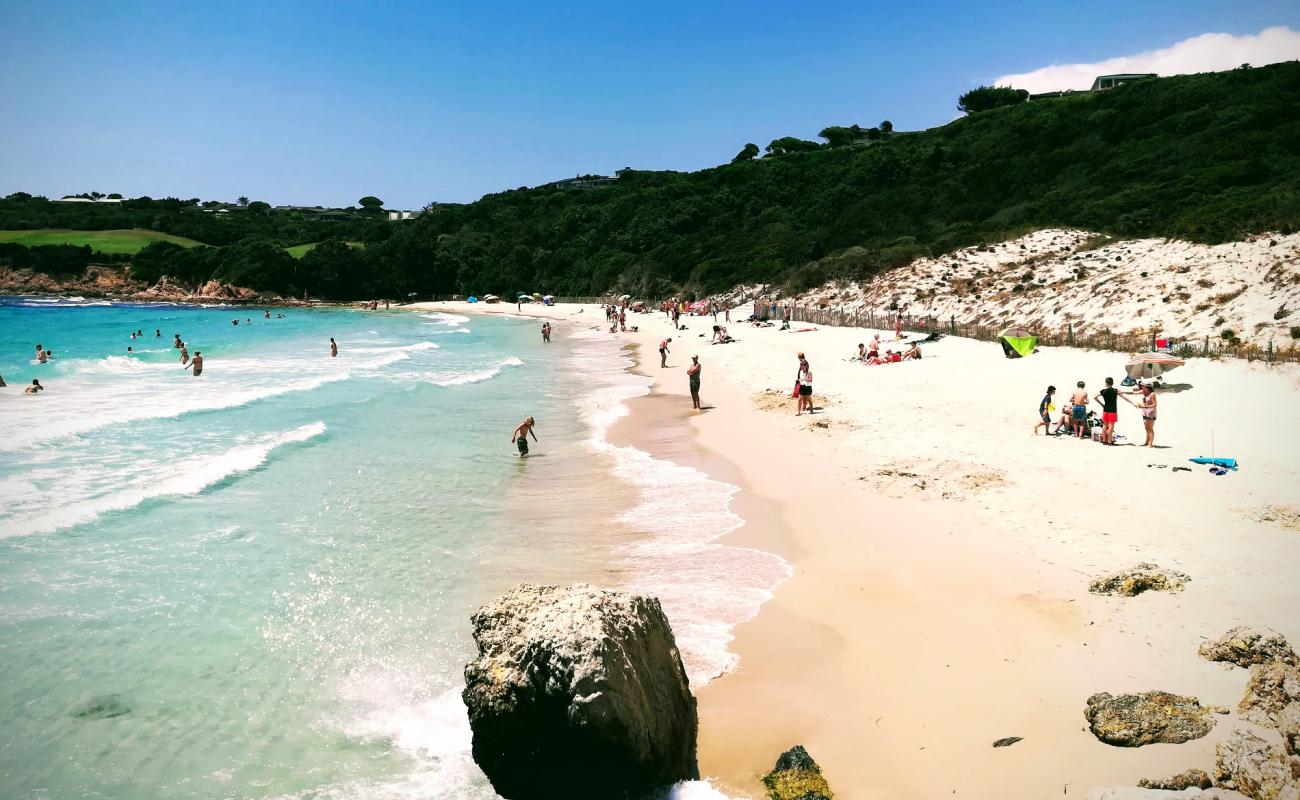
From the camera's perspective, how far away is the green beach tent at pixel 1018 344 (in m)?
22.8

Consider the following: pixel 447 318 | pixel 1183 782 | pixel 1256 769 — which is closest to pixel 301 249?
pixel 447 318

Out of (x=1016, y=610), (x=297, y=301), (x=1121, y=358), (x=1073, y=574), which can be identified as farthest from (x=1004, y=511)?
(x=297, y=301)

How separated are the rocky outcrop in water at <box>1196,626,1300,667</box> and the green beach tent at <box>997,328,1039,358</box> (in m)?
17.7

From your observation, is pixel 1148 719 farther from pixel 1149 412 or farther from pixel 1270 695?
pixel 1149 412

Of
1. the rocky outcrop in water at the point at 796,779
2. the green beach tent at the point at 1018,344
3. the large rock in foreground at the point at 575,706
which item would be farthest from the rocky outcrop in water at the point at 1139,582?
the green beach tent at the point at 1018,344

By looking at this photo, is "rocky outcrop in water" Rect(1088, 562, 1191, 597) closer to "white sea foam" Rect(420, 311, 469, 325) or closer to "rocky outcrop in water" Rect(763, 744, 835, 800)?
"rocky outcrop in water" Rect(763, 744, 835, 800)

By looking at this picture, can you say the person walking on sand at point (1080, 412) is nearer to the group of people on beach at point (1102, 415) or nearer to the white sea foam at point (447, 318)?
the group of people on beach at point (1102, 415)

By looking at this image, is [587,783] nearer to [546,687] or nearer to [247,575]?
[546,687]

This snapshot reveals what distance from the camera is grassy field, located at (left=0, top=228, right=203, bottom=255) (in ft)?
369

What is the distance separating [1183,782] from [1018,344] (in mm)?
19994

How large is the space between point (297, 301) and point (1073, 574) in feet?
357

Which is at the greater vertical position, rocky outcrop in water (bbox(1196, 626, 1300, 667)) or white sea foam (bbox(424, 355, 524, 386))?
white sea foam (bbox(424, 355, 524, 386))

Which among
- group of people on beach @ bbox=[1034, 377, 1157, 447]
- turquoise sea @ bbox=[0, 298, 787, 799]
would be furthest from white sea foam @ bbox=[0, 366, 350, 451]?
group of people on beach @ bbox=[1034, 377, 1157, 447]

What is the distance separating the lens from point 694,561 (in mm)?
10141
